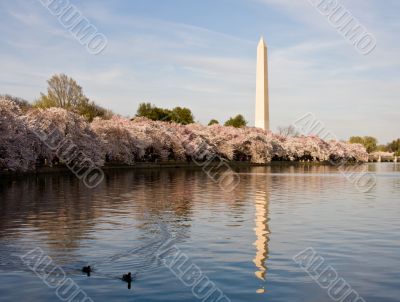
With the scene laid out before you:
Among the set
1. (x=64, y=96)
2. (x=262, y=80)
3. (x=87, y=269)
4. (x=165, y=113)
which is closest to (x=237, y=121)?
(x=165, y=113)

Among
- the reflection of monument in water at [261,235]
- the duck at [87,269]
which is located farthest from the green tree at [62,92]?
the duck at [87,269]

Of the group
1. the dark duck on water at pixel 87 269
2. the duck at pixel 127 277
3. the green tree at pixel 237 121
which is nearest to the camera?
the duck at pixel 127 277

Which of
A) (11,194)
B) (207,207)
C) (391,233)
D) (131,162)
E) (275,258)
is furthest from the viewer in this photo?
(131,162)

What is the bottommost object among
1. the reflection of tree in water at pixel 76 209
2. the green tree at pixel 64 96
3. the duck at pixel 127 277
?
the duck at pixel 127 277

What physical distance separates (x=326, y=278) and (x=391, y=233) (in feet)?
28.6

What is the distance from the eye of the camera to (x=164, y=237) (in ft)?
69.5

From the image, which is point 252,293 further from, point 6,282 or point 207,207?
point 207,207

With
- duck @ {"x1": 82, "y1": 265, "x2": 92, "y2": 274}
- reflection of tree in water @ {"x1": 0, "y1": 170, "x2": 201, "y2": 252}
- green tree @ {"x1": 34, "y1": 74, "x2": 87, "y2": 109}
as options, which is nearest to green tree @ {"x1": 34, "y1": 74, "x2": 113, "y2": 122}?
green tree @ {"x1": 34, "y1": 74, "x2": 87, "y2": 109}

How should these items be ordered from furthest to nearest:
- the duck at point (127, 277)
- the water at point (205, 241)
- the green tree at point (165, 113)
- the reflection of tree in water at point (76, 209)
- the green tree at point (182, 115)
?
the green tree at point (182, 115) → the green tree at point (165, 113) → the reflection of tree in water at point (76, 209) → the duck at point (127, 277) → the water at point (205, 241)

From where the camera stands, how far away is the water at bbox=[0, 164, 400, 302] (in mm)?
13938

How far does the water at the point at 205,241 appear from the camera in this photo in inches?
549

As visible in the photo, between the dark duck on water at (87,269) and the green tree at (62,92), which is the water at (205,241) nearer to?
the dark duck on water at (87,269)

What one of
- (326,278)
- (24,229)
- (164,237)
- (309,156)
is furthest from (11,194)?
(309,156)

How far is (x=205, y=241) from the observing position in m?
20.5
